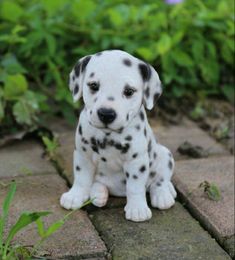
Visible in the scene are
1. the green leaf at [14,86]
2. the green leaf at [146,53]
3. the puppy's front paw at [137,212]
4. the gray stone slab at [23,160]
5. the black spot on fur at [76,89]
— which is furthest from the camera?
the green leaf at [146,53]

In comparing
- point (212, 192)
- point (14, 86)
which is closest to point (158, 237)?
point (212, 192)

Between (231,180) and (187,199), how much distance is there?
405 millimetres

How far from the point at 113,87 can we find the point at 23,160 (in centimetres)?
124

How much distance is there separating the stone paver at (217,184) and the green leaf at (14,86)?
1.11 m

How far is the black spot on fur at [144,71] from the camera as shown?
3.00 metres

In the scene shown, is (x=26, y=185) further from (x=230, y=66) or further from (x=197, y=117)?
(x=230, y=66)

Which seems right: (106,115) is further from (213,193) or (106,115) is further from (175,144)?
(175,144)

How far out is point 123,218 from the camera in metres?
3.28

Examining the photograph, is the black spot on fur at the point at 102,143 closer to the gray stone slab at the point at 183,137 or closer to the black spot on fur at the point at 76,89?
the black spot on fur at the point at 76,89

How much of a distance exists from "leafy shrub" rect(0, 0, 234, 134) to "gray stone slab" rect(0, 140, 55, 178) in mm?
235

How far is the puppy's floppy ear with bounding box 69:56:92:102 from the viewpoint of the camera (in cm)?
305

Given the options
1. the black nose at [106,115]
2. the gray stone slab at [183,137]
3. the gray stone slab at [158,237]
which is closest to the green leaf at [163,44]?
the gray stone slab at [183,137]

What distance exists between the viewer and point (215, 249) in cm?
306

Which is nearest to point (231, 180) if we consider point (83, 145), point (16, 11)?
point (83, 145)
